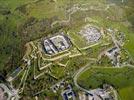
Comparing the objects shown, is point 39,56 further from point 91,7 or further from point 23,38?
point 91,7

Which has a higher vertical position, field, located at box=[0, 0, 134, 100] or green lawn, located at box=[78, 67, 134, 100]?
field, located at box=[0, 0, 134, 100]

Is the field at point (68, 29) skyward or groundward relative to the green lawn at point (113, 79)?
skyward

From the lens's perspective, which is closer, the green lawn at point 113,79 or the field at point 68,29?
the green lawn at point 113,79

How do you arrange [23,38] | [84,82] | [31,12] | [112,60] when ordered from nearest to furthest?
[84,82]
[112,60]
[23,38]
[31,12]

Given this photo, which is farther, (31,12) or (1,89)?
(31,12)

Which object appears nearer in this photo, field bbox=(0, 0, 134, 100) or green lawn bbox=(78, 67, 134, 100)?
green lawn bbox=(78, 67, 134, 100)

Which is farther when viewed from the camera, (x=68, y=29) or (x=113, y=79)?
(x=68, y=29)

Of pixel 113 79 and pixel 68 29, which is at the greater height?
pixel 68 29

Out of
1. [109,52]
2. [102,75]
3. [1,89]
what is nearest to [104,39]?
[109,52]
